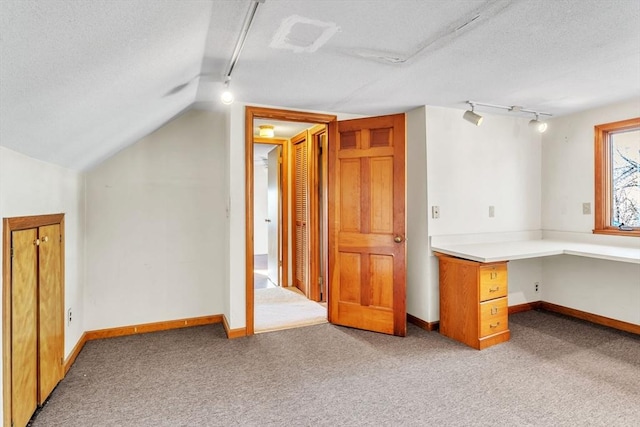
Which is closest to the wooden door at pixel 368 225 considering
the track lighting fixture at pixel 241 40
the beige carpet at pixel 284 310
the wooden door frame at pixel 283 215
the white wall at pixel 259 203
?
the beige carpet at pixel 284 310

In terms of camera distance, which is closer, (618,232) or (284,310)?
(618,232)

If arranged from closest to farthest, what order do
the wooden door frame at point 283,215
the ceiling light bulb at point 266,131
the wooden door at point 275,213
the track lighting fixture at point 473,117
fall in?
the track lighting fixture at point 473,117, the ceiling light bulb at point 266,131, the wooden door frame at point 283,215, the wooden door at point 275,213

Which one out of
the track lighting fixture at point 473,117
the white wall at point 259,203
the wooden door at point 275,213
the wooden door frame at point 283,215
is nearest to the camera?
the track lighting fixture at point 473,117

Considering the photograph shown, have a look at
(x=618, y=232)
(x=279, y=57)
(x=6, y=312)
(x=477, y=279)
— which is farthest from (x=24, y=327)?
(x=618, y=232)

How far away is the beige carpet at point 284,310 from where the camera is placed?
11.7ft

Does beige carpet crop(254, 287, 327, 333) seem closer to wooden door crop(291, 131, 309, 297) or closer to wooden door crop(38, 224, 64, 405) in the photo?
wooden door crop(291, 131, 309, 297)

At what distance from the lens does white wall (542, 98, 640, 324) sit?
133 inches

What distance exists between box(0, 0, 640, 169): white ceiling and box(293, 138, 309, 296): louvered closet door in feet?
5.57

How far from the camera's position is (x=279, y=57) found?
2.20 metres

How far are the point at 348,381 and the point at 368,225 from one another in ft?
4.71

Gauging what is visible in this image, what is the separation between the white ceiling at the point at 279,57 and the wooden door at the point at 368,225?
0.41 m

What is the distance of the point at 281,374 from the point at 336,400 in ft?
1.65

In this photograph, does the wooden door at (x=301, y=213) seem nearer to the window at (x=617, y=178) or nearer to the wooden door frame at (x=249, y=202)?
the wooden door frame at (x=249, y=202)

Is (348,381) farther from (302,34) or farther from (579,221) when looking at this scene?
(579,221)
